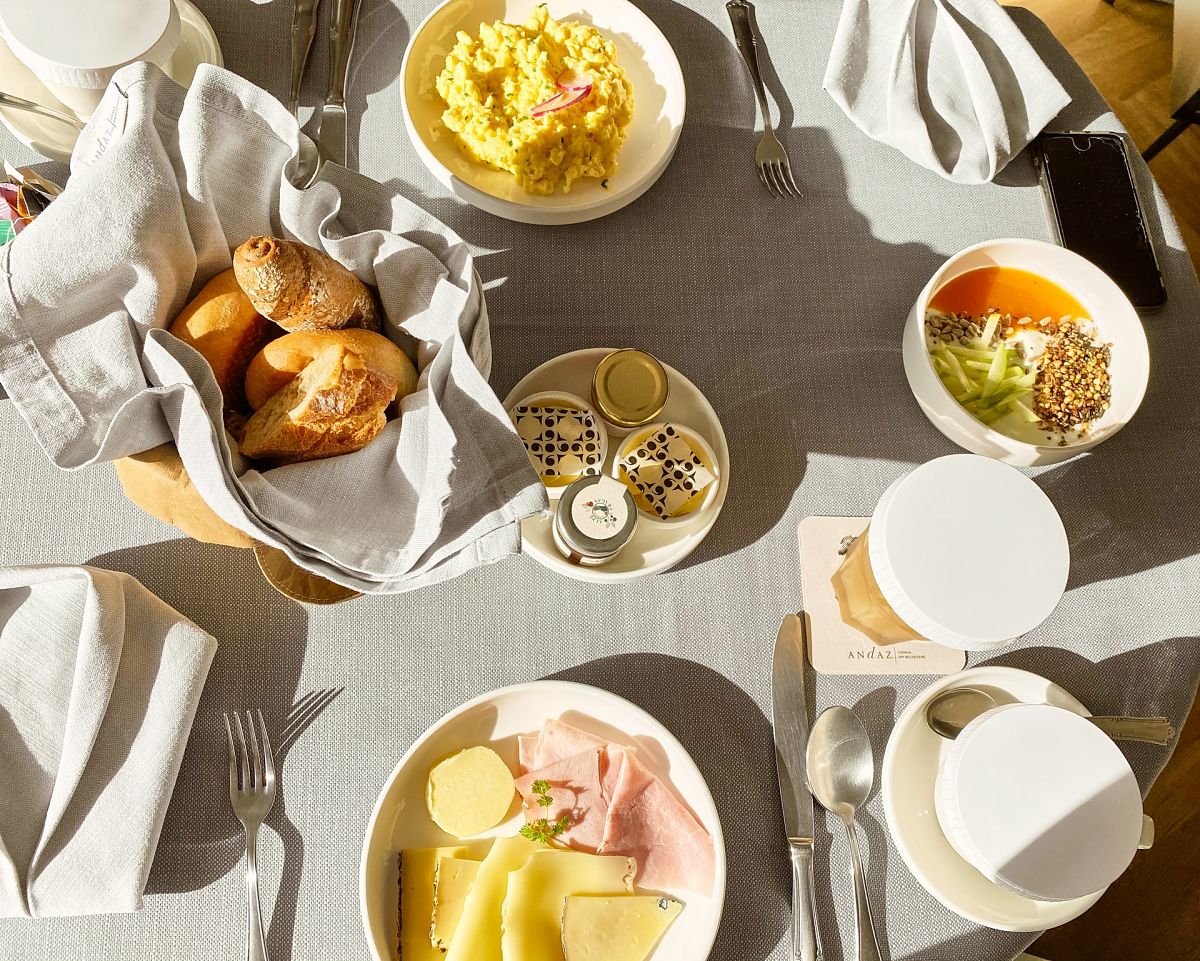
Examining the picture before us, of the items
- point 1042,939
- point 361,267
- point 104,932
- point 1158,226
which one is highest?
point 361,267

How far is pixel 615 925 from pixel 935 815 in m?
0.31

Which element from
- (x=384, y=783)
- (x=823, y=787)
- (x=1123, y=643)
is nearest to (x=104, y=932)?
(x=384, y=783)

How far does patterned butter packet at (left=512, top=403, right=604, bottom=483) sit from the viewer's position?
814 millimetres

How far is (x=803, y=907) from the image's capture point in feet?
2.45

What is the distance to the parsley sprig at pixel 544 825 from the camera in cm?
73

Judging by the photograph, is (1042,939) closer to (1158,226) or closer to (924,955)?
(924,955)

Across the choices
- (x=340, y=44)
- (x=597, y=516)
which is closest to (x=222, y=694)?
(x=597, y=516)

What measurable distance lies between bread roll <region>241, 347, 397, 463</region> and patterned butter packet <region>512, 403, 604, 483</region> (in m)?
0.18

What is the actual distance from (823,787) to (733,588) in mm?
204

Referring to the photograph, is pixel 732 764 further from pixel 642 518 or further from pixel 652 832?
pixel 642 518

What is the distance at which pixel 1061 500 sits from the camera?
90 cm

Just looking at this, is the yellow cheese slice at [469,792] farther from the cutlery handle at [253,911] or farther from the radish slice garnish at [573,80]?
the radish slice garnish at [573,80]

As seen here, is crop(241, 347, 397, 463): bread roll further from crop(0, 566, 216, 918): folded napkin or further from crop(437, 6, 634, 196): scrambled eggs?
crop(437, 6, 634, 196): scrambled eggs

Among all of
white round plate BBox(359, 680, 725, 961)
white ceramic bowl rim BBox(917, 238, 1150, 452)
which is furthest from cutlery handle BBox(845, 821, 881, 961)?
white ceramic bowl rim BBox(917, 238, 1150, 452)
